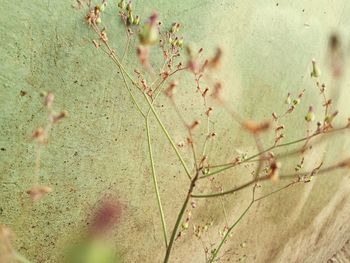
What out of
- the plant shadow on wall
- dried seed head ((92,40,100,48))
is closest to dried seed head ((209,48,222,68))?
the plant shadow on wall

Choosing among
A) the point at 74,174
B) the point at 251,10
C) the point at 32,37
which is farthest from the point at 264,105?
the point at 32,37

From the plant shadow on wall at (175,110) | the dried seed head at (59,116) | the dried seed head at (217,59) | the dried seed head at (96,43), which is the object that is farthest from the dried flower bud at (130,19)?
the dried seed head at (217,59)

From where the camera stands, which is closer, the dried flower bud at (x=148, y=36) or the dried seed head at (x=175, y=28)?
the dried flower bud at (x=148, y=36)

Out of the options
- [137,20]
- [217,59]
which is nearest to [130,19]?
[137,20]

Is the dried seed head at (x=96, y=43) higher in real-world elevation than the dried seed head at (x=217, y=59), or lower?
higher

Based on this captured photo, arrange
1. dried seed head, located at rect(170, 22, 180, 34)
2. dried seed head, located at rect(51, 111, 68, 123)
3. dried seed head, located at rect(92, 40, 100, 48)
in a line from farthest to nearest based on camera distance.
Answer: dried seed head, located at rect(170, 22, 180, 34)
dried seed head, located at rect(92, 40, 100, 48)
dried seed head, located at rect(51, 111, 68, 123)

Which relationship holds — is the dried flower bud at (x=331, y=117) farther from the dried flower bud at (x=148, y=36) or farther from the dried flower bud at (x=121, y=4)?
the dried flower bud at (x=121, y=4)

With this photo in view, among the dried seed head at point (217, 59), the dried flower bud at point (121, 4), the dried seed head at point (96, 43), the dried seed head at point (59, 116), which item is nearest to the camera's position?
the dried seed head at point (217, 59)

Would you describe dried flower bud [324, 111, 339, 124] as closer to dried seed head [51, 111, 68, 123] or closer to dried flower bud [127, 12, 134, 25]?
dried seed head [51, 111, 68, 123]

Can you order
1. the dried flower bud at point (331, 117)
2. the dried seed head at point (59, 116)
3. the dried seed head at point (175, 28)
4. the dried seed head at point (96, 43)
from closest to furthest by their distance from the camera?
the dried seed head at point (59, 116) < the dried flower bud at point (331, 117) < the dried seed head at point (96, 43) < the dried seed head at point (175, 28)

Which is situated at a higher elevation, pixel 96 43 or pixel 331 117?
pixel 96 43

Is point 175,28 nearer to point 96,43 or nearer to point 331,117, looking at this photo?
point 96,43
